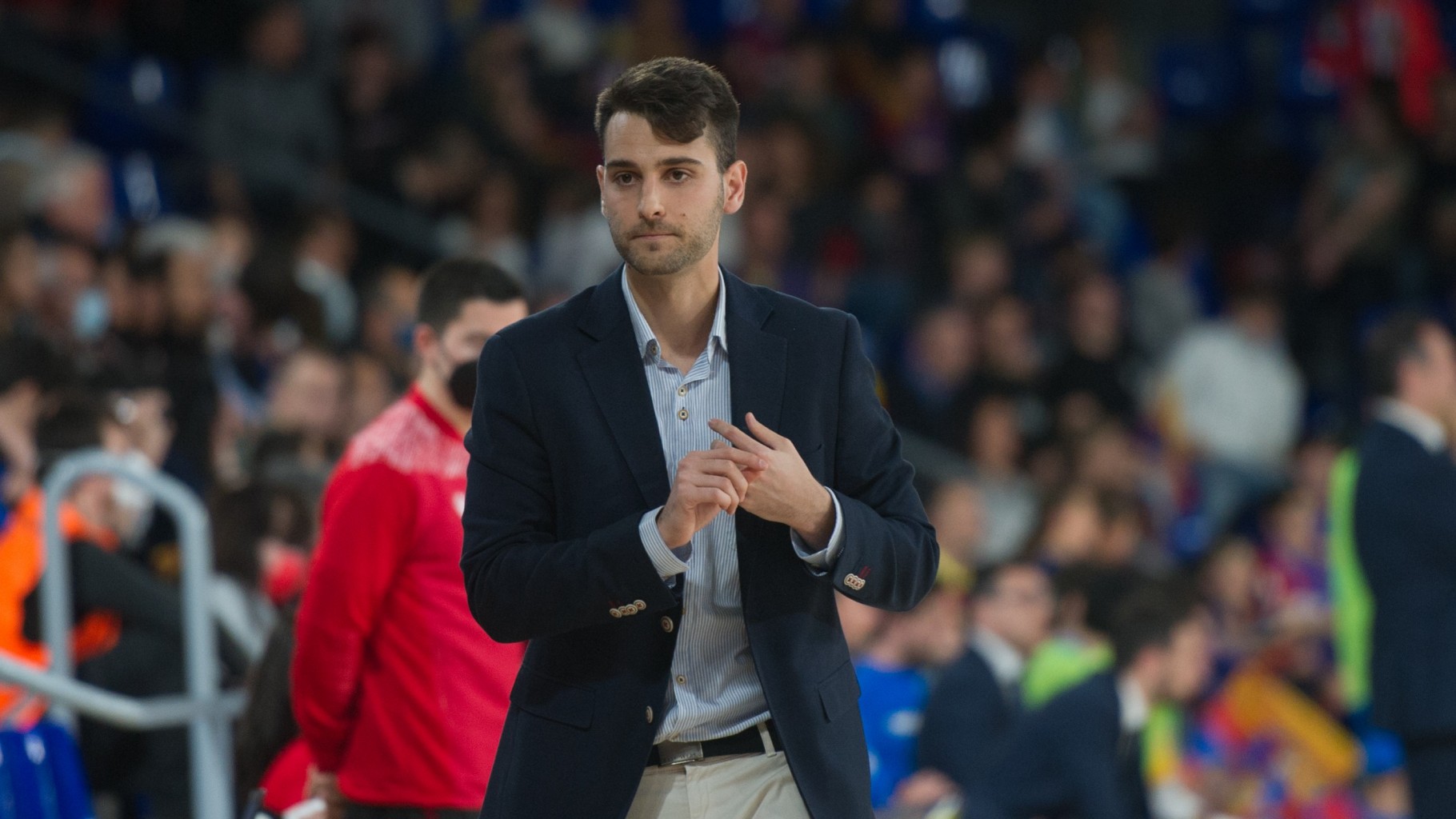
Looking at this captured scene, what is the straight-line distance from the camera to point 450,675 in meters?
3.75

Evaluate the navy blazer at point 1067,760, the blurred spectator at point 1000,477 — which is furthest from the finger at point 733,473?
the blurred spectator at point 1000,477

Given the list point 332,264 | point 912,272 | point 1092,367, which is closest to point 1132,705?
point 1092,367

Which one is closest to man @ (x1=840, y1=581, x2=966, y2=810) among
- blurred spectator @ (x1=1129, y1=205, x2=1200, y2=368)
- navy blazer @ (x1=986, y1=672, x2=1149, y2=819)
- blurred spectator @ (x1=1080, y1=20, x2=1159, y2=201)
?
navy blazer @ (x1=986, y1=672, x2=1149, y2=819)

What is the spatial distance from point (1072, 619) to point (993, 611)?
419 mm

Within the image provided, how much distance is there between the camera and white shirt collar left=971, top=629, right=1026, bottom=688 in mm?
6922

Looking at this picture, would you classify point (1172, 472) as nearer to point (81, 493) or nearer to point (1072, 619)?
point (1072, 619)

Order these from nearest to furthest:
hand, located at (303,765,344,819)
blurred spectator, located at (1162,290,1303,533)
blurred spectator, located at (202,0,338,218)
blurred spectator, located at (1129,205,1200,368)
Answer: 1. hand, located at (303,765,344,819)
2. blurred spectator, located at (202,0,338,218)
3. blurred spectator, located at (1162,290,1303,533)
4. blurred spectator, located at (1129,205,1200,368)

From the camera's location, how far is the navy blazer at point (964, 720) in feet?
21.5

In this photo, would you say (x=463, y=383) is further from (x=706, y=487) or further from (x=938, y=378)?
(x=938, y=378)

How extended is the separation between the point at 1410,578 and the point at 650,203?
3835mm

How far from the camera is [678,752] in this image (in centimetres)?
270

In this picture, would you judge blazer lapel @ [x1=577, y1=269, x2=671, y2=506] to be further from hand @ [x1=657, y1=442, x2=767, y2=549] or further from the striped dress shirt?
hand @ [x1=657, y1=442, x2=767, y2=549]

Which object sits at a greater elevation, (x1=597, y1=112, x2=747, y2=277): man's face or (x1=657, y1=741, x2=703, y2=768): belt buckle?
(x1=597, y1=112, x2=747, y2=277): man's face

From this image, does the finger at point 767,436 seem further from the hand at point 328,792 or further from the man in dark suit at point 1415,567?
the man in dark suit at point 1415,567
